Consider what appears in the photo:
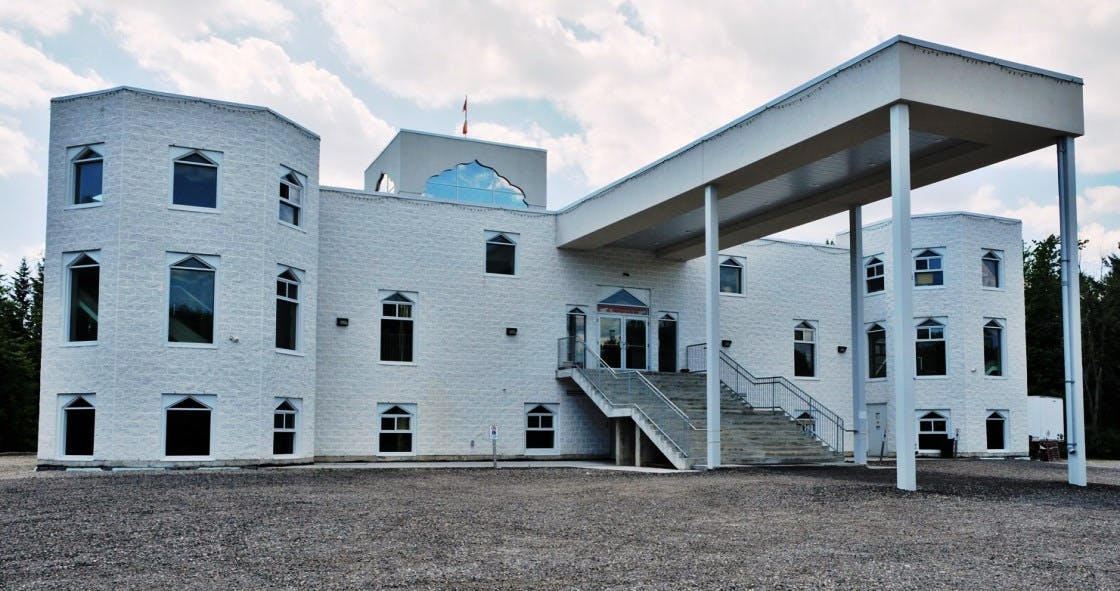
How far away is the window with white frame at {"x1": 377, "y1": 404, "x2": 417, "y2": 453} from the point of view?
22984 millimetres

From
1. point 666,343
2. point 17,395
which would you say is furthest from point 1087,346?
point 17,395

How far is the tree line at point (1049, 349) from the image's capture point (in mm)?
35156

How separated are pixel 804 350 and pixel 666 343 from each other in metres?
4.83

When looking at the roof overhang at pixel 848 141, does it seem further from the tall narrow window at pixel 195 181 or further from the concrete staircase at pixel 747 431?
the tall narrow window at pixel 195 181

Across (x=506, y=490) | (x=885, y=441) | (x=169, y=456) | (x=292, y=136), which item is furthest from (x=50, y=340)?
(x=885, y=441)

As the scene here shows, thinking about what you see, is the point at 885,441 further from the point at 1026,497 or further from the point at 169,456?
the point at 169,456

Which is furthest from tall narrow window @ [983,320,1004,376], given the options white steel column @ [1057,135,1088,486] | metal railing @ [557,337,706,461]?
white steel column @ [1057,135,1088,486]

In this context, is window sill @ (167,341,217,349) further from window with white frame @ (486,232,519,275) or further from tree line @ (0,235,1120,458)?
tree line @ (0,235,1120,458)

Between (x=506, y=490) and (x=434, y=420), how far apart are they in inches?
362

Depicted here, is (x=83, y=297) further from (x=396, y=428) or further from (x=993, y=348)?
(x=993, y=348)

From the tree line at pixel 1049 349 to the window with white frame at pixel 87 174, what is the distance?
749 inches

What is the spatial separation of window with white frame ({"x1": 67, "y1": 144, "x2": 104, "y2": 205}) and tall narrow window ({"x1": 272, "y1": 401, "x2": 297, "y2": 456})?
5.67 meters

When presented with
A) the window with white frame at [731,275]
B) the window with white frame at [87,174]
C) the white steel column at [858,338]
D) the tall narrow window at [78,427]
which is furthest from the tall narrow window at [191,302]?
the window with white frame at [731,275]

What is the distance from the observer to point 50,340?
19266 mm
